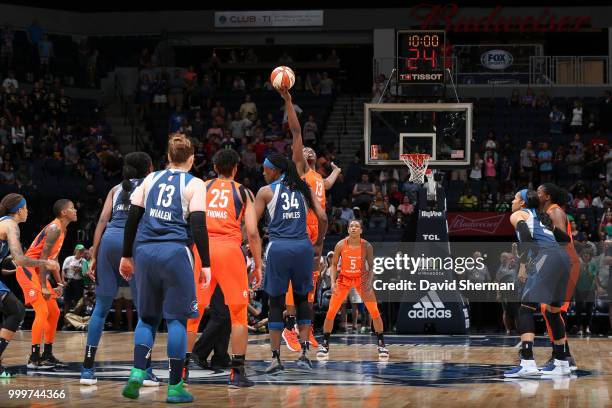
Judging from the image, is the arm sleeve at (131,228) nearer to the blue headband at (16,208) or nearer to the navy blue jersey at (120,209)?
the navy blue jersey at (120,209)

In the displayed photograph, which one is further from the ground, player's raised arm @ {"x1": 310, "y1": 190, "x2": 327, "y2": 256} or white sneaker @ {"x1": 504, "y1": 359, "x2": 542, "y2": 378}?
player's raised arm @ {"x1": 310, "y1": 190, "x2": 327, "y2": 256}

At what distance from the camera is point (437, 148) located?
20.5 meters

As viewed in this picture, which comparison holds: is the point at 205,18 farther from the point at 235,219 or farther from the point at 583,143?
the point at 235,219

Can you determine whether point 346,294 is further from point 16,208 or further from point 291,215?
point 16,208

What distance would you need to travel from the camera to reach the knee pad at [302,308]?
1048 centimetres

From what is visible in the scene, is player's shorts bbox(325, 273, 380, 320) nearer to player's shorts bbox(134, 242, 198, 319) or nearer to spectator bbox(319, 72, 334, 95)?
player's shorts bbox(134, 242, 198, 319)

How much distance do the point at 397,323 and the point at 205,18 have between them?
1905 cm

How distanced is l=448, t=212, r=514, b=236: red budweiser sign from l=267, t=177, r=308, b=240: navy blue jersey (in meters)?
11.3

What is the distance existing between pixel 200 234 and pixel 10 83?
22691mm

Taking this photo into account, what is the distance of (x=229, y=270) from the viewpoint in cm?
912

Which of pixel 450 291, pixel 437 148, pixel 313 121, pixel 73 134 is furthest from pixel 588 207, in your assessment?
pixel 73 134

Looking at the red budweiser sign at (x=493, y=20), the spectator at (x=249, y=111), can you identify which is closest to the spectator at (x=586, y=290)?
the spectator at (x=249, y=111)

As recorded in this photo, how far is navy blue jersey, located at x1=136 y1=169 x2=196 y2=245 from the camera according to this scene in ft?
25.9

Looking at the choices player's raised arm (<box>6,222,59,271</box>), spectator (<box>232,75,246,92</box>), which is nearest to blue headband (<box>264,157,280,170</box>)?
player's raised arm (<box>6,222,59,271</box>)
